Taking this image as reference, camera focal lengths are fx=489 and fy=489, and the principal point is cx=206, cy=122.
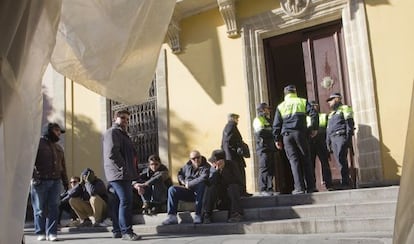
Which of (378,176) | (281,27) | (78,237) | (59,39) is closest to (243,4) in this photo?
(281,27)

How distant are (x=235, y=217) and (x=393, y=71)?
4171 mm

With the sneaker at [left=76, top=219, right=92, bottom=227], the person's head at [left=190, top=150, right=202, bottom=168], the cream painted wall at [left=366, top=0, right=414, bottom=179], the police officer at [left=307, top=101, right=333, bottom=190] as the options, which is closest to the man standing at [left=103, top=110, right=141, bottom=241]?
the person's head at [left=190, top=150, right=202, bottom=168]

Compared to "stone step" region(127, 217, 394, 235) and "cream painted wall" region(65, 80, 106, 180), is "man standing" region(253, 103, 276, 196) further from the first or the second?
"cream painted wall" region(65, 80, 106, 180)

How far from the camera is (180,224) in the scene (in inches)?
300

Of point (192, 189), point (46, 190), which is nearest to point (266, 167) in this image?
point (192, 189)

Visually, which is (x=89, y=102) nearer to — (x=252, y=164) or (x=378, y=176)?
(x=252, y=164)

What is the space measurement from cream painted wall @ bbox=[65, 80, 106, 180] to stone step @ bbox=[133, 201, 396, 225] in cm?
488

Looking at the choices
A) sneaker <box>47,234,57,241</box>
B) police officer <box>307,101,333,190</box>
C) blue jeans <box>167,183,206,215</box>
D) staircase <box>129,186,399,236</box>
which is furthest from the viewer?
police officer <box>307,101,333,190</box>

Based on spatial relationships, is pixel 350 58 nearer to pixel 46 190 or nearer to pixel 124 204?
pixel 124 204

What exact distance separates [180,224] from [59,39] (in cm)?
610

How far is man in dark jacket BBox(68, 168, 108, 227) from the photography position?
8.83 meters

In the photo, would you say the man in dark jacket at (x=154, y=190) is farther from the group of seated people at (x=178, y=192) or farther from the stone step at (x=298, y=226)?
the stone step at (x=298, y=226)

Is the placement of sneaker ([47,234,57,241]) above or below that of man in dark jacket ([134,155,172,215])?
below

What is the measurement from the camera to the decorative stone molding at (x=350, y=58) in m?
9.05
